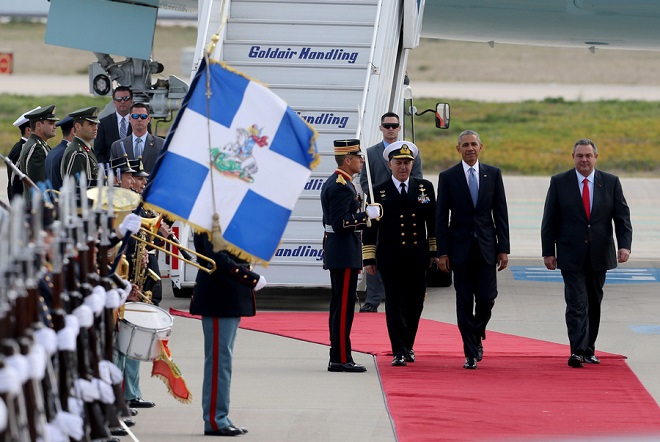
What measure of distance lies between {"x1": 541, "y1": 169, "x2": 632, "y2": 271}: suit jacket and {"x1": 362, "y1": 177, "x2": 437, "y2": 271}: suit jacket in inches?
33.5

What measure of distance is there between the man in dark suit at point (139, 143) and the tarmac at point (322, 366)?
140 cm

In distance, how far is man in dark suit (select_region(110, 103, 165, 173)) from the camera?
1199 cm

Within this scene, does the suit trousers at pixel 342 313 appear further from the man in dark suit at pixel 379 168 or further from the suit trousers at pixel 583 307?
the man in dark suit at pixel 379 168

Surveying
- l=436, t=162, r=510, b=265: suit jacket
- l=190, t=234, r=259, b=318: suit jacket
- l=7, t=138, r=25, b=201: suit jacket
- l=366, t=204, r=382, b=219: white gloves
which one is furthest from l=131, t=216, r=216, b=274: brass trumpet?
l=7, t=138, r=25, b=201: suit jacket

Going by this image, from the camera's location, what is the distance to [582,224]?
9422mm

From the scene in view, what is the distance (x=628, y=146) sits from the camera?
35219 millimetres

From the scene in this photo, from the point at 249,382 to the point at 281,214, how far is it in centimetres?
224

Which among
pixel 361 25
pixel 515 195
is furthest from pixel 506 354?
pixel 515 195

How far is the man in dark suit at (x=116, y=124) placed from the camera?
42.5ft

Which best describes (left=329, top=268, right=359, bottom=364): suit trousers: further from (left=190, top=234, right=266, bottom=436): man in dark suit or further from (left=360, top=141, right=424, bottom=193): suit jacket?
(left=360, top=141, right=424, bottom=193): suit jacket

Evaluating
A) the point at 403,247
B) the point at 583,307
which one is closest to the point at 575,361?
the point at 583,307

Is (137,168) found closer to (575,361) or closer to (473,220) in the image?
(473,220)

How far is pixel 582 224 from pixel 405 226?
1.29m

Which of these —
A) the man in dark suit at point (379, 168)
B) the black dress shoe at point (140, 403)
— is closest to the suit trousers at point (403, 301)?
the black dress shoe at point (140, 403)
